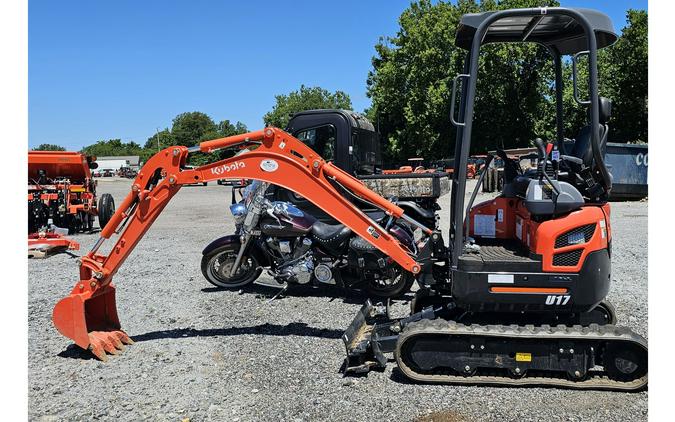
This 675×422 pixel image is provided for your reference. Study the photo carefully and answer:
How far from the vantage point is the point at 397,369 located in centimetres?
479

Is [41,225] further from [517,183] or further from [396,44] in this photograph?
[396,44]

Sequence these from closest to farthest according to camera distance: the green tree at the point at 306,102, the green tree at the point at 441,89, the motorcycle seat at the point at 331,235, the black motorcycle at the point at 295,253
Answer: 1. the black motorcycle at the point at 295,253
2. the motorcycle seat at the point at 331,235
3. the green tree at the point at 441,89
4. the green tree at the point at 306,102

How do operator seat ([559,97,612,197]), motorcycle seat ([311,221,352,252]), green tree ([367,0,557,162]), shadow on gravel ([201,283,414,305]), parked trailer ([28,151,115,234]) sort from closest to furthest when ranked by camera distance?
operator seat ([559,97,612,197]) → motorcycle seat ([311,221,352,252]) → shadow on gravel ([201,283,414,305]) → parked trailer ([28,151,115,234]) → green tree ([367,0,557,162])

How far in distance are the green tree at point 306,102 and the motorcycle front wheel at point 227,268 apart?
63.4 m

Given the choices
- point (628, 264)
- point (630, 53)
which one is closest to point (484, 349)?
point (628, 264)

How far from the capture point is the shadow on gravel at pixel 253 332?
578 centimetres

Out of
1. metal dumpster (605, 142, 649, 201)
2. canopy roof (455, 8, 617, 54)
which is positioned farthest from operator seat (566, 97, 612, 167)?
metal dumpster (605, 142, 649, 201)

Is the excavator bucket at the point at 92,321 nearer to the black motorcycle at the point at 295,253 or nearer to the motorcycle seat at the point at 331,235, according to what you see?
the black motorcycle at the point at 295,253

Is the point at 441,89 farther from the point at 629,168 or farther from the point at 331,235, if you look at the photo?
the point at 331,235

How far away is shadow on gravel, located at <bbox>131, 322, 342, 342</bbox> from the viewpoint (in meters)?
5.78

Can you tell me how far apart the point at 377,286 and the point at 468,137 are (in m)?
3.26

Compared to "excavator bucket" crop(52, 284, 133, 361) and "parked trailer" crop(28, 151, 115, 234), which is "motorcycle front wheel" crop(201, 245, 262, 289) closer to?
"excavator bucket" crop(52, 284, 133, 361)

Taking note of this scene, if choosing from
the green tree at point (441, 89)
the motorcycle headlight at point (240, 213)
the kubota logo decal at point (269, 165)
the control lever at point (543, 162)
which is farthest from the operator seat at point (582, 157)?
the green tree at point (441, 89)

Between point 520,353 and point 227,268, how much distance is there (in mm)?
4480
